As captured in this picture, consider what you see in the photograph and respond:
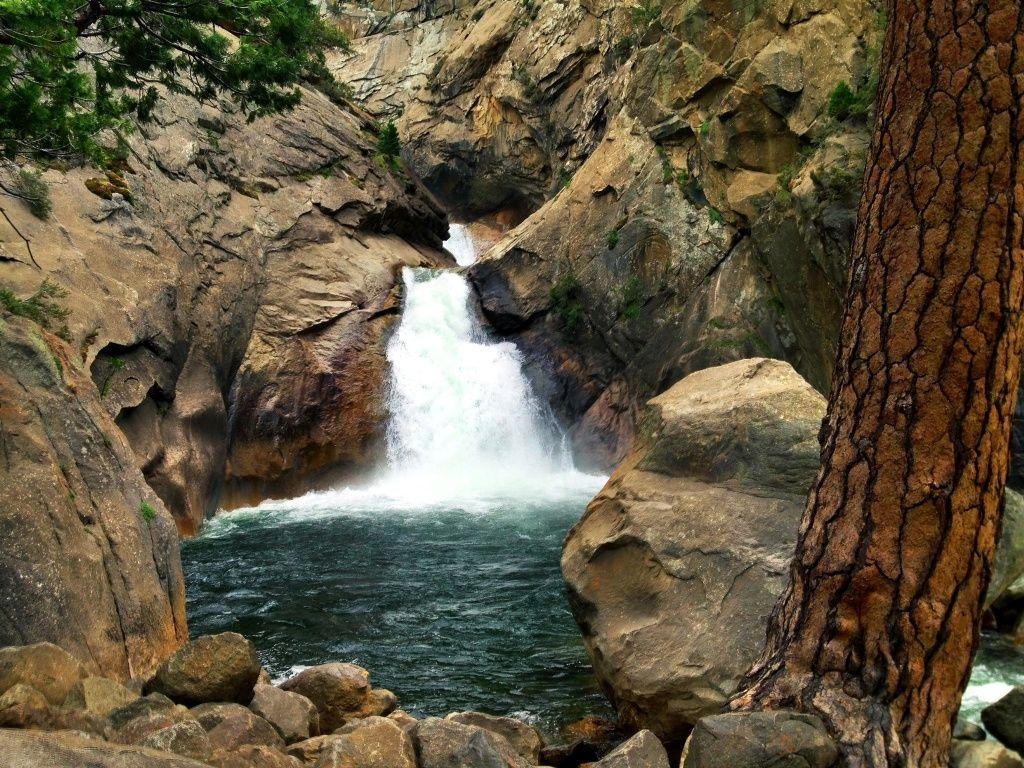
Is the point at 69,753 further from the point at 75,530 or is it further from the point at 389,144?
the point at 389,144

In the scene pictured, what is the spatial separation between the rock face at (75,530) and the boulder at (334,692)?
1319mm

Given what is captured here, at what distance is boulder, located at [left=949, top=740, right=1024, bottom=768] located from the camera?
452 cm

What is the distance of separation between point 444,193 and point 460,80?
444cm

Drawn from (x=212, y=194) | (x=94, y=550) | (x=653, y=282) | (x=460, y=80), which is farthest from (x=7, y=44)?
(x=460, y=80)

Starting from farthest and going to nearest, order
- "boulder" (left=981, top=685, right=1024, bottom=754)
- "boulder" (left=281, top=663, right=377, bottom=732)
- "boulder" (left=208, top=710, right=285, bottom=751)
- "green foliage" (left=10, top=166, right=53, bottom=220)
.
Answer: "green foliage" (left=10, top=166, right=53, bottom=220) → "boulder" (left=281, top=663, right=377, bottom=732) → "boulder" (left=981, top=685, right=1024, bottom=754) → "boulder" (left=208, top=710, right=285, bottom=751)

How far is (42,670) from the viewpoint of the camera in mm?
4410

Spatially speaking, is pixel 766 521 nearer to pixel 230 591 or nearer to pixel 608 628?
pixel 608 628

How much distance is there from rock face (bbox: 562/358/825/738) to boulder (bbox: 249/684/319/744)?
2.33 metres

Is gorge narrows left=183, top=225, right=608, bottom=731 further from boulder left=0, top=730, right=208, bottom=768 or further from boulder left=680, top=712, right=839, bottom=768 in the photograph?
boulder left=0, top=730, right=208, bottom=768

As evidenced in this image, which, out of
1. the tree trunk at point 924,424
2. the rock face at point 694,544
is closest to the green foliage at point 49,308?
the rock face at point 694,544

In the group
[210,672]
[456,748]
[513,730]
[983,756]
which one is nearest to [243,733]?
[210,672]

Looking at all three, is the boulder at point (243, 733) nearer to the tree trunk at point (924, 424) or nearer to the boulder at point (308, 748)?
the boulder at point (308, 748)

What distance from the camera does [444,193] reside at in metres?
34.4

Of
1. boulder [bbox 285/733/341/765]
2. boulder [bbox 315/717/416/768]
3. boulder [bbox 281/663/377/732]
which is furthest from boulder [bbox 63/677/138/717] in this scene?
boulder [bbox 281/663/377/732]
